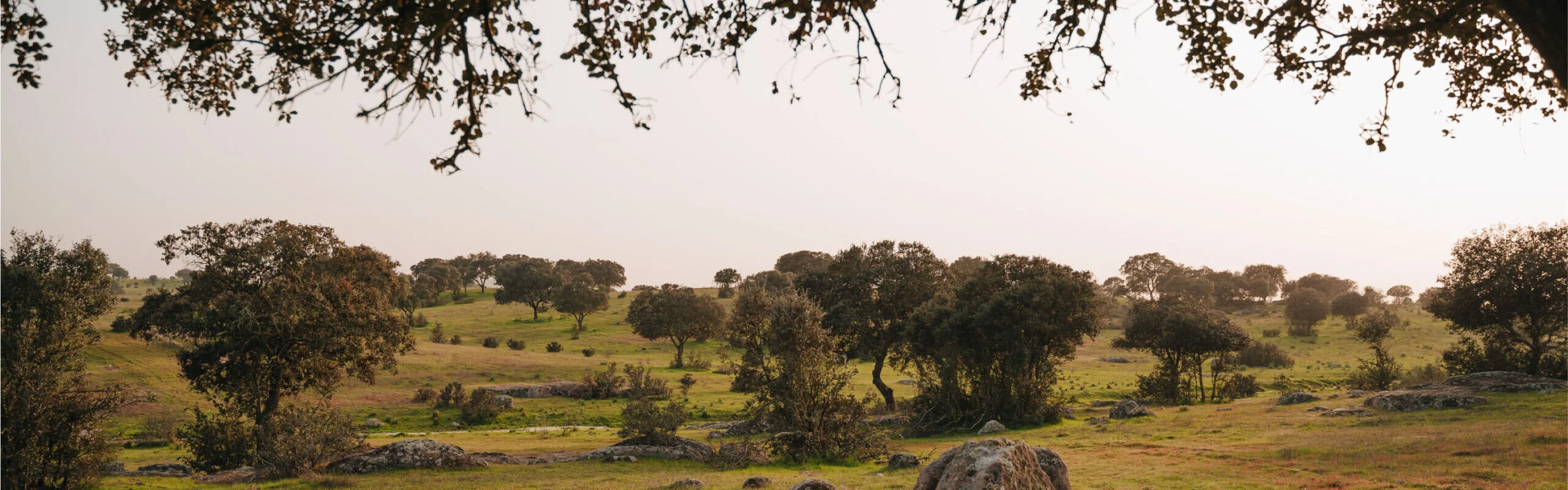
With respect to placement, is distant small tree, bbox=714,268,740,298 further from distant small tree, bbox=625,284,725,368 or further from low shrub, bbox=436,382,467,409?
low shrub, bbox=436,382,467,409

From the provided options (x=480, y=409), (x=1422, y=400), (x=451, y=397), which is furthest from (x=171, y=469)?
(x=1422, y=400)

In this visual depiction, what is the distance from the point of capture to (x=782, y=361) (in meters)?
26.5

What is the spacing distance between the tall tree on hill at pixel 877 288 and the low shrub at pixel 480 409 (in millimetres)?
19892

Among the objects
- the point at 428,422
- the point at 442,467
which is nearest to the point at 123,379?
the point at 428,422

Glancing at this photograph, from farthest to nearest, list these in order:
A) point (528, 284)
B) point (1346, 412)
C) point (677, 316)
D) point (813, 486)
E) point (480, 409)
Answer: point (528, 284) < point (677, 316) < point (480, 409) < point (1346, 412) < point (813, 486)

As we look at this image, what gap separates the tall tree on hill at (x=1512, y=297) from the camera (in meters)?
36.9

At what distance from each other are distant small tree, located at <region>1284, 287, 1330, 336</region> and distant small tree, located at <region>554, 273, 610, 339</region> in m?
80.0

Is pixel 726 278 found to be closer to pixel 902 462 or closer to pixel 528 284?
pixel 528 284

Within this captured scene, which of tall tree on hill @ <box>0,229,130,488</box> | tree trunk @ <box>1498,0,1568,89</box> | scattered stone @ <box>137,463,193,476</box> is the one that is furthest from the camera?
scattered stone @ <box>137,463,193,476</box>

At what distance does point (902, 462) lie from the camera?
74.1ft

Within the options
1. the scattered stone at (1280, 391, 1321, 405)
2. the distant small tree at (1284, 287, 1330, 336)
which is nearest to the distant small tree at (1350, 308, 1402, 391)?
the scattered stone at (1280, 391, 1321, 405)

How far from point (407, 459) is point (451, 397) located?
940 inches

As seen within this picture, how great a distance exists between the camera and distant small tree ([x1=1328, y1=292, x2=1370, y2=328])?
302 feet

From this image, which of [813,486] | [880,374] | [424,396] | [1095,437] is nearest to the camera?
[813,486]
